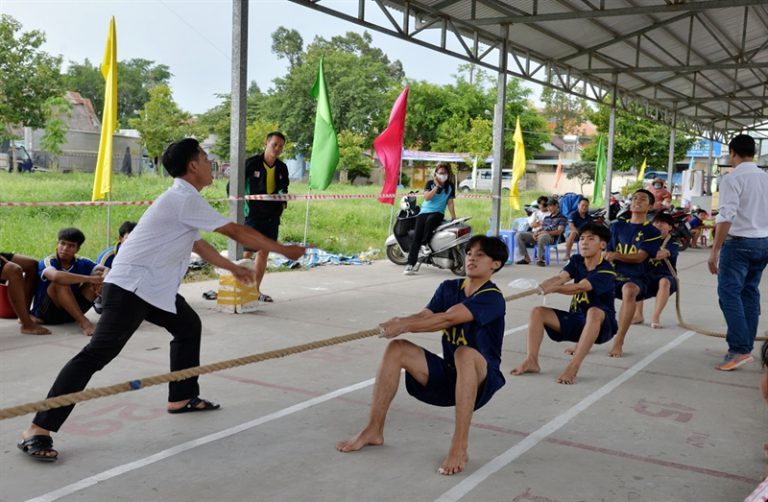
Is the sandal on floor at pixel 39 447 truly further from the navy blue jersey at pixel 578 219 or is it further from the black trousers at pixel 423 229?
the navy blue jersey at pixel 578 219

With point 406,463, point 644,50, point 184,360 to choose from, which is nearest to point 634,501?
point 406,463

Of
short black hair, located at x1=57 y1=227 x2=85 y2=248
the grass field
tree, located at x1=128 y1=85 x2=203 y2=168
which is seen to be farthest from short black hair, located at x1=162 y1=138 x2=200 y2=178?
tree, located at x1=128 y1=85 x2=203 y2=168

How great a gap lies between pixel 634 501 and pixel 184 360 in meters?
2.44

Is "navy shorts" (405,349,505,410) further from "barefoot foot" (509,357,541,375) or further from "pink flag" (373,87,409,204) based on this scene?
"pink flag" (373,87,409,204)

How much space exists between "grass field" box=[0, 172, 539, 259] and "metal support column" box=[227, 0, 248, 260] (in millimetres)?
4160

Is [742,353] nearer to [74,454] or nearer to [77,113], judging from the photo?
[74,454]

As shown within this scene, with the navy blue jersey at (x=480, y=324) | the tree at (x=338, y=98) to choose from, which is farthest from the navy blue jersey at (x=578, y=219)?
the tree at (x=338, y=98)

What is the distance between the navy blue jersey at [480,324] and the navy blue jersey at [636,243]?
330 cm

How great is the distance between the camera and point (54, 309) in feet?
21.5

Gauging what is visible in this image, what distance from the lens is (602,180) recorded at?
67.2 feet

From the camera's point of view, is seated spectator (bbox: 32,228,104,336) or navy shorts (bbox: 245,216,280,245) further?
navy shorts (bbox: 245,216,280,245)

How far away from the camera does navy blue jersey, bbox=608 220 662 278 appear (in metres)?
6.91

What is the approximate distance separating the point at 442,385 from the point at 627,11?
31.7 feet

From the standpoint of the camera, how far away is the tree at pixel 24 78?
27453mm
